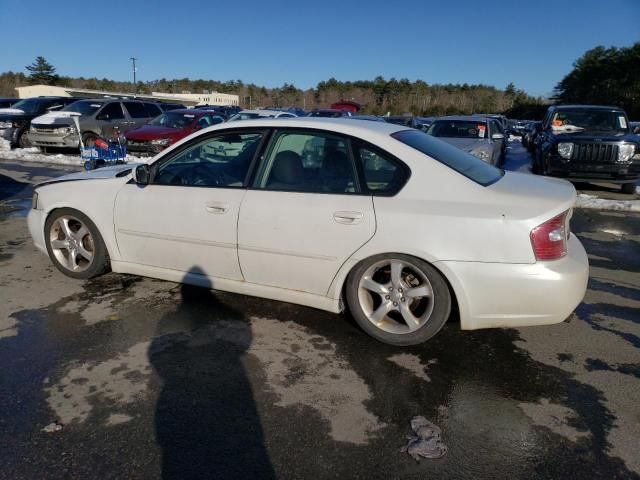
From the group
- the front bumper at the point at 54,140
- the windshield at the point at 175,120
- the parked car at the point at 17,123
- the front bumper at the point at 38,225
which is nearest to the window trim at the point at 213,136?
the front bumper at the point at 38,225

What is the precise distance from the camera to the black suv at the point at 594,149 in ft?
31.2

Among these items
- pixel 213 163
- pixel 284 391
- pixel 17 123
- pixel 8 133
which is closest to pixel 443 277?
pixel 284 391

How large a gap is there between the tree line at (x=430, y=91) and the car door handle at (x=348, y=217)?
41.6 meters

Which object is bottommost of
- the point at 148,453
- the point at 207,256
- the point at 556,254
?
the point at 148,453

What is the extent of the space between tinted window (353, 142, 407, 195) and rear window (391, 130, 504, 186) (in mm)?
219

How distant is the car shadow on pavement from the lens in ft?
7.41

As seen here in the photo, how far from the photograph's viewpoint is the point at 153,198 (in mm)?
3957

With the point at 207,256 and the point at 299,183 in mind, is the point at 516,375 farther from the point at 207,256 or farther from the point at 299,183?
the point at 207,256

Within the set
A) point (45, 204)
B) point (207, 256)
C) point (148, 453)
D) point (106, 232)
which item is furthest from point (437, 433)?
point (45, 204)

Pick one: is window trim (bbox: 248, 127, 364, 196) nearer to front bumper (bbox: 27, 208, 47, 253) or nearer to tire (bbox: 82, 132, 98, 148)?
front bumper (bbox: 27, 208, 47, 253)

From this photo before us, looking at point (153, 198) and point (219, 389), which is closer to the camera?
point (219, 389)

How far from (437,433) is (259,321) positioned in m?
1.70

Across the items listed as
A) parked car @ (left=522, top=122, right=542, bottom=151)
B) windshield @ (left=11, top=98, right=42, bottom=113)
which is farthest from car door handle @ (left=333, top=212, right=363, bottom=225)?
windshield @ (left=11, top=98, right=42, bottom=113)

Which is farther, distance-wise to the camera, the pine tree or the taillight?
the pine tree
